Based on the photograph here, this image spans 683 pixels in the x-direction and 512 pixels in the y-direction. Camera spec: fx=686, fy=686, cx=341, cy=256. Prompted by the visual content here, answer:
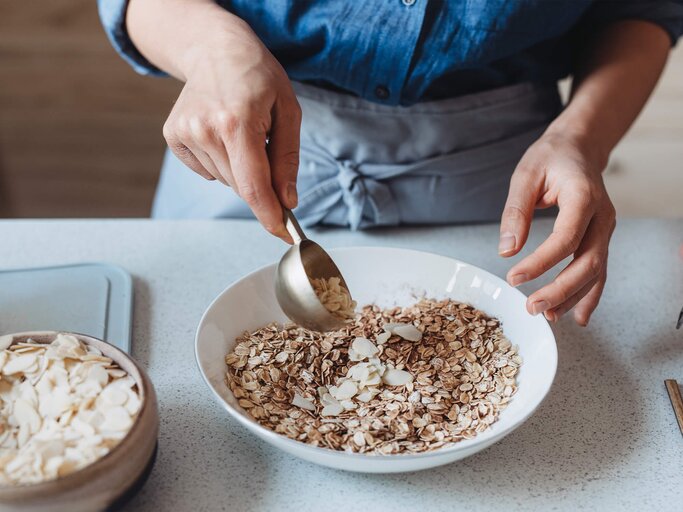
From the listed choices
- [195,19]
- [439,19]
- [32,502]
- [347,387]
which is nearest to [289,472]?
[347,387]

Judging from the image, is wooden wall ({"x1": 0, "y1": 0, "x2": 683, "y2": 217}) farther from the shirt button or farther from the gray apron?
the shirt button

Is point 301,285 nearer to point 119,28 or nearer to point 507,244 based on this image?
point 507,244

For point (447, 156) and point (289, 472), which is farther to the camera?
point (447, 156)

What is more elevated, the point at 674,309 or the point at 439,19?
the point at 439,19

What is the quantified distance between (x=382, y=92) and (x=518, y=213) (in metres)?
0.33

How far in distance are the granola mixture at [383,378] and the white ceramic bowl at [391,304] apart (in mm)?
16

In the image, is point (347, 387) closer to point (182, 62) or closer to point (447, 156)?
point (182, 62)

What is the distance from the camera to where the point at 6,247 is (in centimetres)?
97

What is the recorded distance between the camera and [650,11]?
1095 millimetres

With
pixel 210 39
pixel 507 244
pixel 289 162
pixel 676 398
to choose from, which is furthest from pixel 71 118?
pixel 676 398

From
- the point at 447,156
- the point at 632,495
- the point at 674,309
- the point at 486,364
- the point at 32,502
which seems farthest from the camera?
the point at 447,156

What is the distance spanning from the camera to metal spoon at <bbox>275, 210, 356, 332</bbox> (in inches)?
28.7

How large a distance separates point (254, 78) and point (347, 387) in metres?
0.33

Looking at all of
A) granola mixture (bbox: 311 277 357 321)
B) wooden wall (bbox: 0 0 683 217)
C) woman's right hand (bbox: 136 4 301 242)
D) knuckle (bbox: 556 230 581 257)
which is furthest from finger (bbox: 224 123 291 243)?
wooden wall (bbox: 0 0 683 217)
